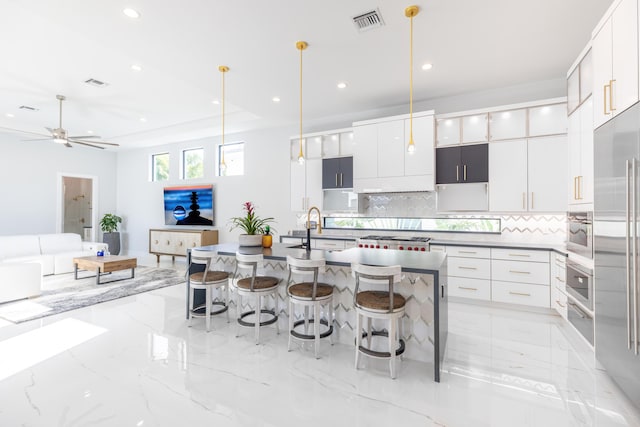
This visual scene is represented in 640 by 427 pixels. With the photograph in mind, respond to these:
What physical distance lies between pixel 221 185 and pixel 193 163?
4.18 feet

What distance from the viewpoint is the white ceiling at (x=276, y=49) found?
108 inches

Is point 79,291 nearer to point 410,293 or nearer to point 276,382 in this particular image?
point 276,382

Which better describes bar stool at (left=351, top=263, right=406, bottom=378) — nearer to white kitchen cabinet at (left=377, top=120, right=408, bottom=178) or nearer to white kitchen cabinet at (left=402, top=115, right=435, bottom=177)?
white kitchen cabinet at (left=402, top=115, right=435, bottom=177)

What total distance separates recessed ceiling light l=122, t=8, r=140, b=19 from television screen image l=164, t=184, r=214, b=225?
5040 mm

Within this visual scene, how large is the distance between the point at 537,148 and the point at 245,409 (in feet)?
14.9

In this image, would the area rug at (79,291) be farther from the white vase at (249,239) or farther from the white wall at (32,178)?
the white wall at (32,178)

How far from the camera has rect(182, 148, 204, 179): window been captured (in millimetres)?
7973

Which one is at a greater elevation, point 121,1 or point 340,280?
point 121,1

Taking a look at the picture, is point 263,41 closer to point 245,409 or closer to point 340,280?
point 340,280

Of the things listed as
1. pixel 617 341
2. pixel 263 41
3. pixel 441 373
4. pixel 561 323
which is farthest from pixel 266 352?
pixel 561 323

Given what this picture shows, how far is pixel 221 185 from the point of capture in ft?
24.7

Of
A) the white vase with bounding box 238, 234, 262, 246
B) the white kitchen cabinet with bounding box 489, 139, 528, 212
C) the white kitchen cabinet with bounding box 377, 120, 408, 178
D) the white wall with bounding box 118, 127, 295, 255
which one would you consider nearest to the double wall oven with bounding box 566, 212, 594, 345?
the white kitchen cabinet with bounding box 489, 139, 528, 212

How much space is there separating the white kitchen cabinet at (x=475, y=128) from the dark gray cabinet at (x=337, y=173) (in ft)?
6.00

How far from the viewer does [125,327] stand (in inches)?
137
